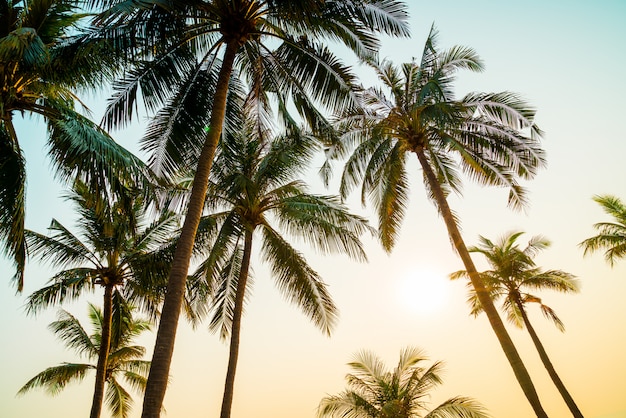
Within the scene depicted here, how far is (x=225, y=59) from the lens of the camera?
786cm

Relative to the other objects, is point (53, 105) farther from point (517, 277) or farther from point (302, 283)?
point (517, 277)

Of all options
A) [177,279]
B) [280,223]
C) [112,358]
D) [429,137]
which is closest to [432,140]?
[429,137]

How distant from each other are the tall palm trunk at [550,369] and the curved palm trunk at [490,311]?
9387mm

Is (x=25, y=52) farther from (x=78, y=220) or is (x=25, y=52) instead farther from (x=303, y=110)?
(x=78, y=220)

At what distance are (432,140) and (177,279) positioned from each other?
9.17 meters

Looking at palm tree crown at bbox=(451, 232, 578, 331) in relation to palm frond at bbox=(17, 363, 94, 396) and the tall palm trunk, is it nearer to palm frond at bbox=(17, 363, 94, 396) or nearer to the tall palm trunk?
the tall palm trunk

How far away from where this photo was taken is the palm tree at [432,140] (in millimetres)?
11453

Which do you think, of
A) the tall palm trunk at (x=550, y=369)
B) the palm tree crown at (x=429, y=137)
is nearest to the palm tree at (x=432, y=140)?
the palm tree crown at (x=429, y=137)

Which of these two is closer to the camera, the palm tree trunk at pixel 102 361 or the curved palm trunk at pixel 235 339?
the curved palm trunk at pixel 235 339

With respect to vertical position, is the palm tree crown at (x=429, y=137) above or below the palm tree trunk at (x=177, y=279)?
above

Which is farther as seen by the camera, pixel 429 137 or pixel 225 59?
pixel 429 137

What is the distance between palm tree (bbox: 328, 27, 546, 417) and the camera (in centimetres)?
1145

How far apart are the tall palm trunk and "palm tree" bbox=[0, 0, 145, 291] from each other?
17186 mm

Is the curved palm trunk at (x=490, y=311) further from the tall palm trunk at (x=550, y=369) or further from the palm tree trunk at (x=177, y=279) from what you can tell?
the tall palm trunk at (x=550, y=369)
